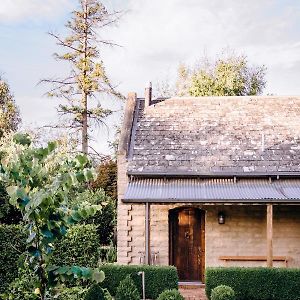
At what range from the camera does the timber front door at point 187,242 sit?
16844 mm

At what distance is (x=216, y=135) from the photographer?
17.8 metres

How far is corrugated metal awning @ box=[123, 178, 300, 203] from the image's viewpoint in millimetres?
14469

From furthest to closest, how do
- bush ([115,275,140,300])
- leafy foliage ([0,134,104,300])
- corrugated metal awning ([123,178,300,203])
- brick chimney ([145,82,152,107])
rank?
brick chimney ([145,82,152,107])
corrugated metal awning ([123,178,300,203])
bush ([115,275,140,300])
leafy foliage ([0,134,104,300])

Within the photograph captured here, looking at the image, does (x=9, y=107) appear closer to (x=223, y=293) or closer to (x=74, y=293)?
(x=74, y=293)

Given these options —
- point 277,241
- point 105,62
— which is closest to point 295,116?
point 277,241

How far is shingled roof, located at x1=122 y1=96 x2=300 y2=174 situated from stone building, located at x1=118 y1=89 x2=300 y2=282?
3cm

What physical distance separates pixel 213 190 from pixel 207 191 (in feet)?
0.74

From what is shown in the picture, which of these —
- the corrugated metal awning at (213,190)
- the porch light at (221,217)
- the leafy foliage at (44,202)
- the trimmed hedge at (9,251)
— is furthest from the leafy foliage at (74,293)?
the leafy foliage at (44,202)

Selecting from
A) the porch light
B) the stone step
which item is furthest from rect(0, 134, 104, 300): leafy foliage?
the porch light

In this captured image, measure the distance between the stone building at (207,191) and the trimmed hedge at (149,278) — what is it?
247cm

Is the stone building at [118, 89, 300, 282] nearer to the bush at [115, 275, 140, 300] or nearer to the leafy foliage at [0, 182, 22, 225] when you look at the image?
Answer: the bush at [115, 275, 140, 300]

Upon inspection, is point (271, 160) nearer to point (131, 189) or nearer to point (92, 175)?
point (131, 189)

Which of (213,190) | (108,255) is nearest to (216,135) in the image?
(213,190)

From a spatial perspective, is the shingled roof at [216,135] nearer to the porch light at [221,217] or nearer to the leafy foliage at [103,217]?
the porch light at [221,217]
